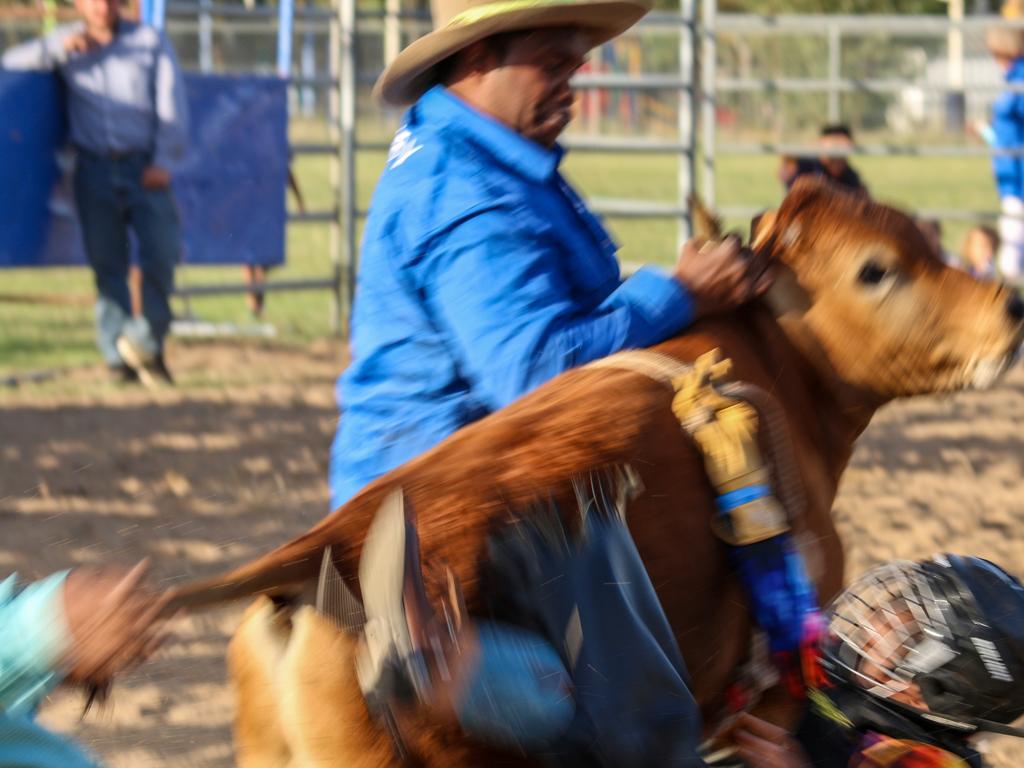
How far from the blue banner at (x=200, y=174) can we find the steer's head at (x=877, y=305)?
626 centimetres

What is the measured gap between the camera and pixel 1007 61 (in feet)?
35.3

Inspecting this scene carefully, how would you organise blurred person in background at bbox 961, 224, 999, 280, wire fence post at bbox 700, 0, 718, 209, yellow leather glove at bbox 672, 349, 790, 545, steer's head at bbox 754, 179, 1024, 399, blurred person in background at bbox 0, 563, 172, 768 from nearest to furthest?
blurred person in background at bbox 0, 563, 172, 768, yellow leather glove at bbox 672, 349, 790, 545, steer's head at bbox 754, 179, 1024, 399, wire fence post at bbox 700, 0, 718, 209, blurred person in background at bbox 961, 224, 999, 280

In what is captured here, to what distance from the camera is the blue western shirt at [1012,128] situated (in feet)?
34.9

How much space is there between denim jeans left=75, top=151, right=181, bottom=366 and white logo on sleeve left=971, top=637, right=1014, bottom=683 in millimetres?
6349

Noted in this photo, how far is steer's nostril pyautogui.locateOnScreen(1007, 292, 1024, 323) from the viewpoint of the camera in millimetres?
2806

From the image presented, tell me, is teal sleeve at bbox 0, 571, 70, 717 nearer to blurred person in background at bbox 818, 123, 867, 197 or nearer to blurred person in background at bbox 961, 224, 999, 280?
blurred person in background at bbox 818, 123, 867, 197

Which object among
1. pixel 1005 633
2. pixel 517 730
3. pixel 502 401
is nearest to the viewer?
pixel 517 730

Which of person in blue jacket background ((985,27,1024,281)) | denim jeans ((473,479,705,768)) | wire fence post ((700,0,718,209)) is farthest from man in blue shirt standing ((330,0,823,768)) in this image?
person in blue jacket background ((985,27,1024,281))

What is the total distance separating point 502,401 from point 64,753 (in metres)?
0.87

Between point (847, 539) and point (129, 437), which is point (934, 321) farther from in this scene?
point (129, 437)

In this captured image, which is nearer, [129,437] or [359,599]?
[359,599]

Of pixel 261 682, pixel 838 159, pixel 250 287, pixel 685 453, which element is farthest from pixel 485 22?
pixel 838 159

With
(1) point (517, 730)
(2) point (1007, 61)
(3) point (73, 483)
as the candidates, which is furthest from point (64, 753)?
(2) point (1007, 61)

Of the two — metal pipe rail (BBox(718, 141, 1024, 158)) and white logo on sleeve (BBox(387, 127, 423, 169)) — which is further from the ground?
white logo on sleeve (BBox(387, 127, 423, 169))
